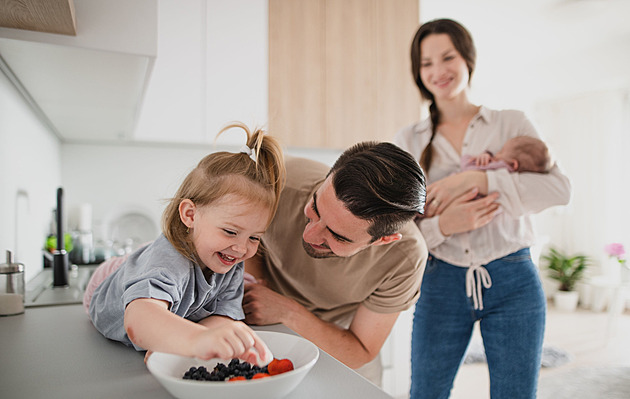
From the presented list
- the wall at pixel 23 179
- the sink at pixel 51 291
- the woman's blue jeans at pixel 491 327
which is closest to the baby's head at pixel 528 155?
the woman's blue jeans at pixel 491 327

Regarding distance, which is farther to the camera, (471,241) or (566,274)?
(566,274)

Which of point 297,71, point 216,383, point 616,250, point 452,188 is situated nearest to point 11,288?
point 216,383

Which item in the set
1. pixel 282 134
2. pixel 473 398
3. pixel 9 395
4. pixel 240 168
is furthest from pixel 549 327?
pixel 9 395

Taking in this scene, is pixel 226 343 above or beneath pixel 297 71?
beneath

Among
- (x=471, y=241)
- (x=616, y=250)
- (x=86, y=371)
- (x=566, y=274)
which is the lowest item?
(x=566, y=274)

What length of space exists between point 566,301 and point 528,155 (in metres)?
4.38

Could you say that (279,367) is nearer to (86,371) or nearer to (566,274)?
(86,371)

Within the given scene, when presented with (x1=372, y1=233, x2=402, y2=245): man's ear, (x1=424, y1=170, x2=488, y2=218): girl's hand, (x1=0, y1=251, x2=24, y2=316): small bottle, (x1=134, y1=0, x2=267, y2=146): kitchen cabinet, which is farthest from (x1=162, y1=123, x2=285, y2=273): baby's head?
(x1=134, y1=0, x2=267, y2=146): kitchen cabinet

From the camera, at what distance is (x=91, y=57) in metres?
0.94

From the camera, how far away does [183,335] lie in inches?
25.1

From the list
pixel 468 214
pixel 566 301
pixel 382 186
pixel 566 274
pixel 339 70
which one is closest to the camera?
pixel 382 186

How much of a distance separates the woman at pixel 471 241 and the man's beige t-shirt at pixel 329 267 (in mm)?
309

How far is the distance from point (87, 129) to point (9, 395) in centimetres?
171

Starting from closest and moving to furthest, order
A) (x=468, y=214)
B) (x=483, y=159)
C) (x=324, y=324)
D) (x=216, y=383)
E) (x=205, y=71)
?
(x=216, y=383)
(x=324, y=324)
(x=468, y=214)
(x=483, y=159)
(x=205, y=71)
